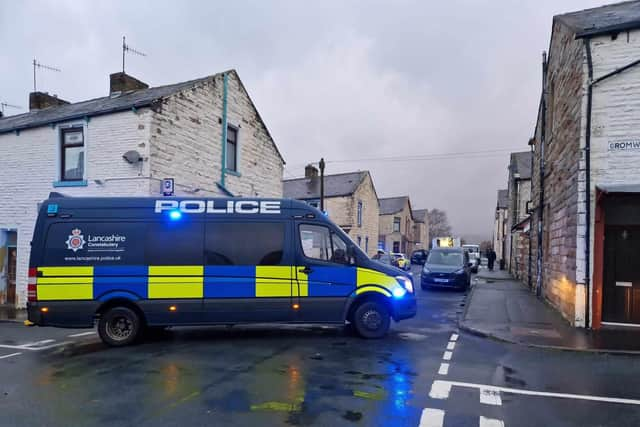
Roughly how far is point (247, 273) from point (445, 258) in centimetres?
1387

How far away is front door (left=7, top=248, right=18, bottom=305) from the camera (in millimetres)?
15156

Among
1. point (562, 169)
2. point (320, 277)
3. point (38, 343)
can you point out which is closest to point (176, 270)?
point (320, 277)

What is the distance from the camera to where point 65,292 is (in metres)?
8.25

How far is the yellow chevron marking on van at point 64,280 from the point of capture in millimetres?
8198

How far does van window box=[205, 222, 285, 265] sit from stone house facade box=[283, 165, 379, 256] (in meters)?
25.9

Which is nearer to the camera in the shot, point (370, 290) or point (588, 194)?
point (370, 290)

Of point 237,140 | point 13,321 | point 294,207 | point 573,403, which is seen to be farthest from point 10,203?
point 573,403

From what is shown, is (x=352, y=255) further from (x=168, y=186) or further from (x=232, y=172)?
(x=232, y=172)

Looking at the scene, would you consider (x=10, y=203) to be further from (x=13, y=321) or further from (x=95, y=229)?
(x=95, y=229)

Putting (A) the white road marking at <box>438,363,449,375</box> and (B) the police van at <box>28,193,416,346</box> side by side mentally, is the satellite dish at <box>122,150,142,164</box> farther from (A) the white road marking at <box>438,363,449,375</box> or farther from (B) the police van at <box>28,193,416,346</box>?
(A) the white road marking at <box>438,363,449,375</box>

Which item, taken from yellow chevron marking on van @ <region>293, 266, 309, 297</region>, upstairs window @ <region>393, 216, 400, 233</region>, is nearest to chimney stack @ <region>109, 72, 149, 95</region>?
yellow chevron marking on van @ <region>293, 266, 309, 297</region>

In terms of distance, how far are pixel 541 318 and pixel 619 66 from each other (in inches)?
245

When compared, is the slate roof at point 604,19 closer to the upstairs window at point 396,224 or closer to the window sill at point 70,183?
the window sill at point 70,183

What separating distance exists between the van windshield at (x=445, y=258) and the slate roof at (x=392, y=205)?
104 ft
